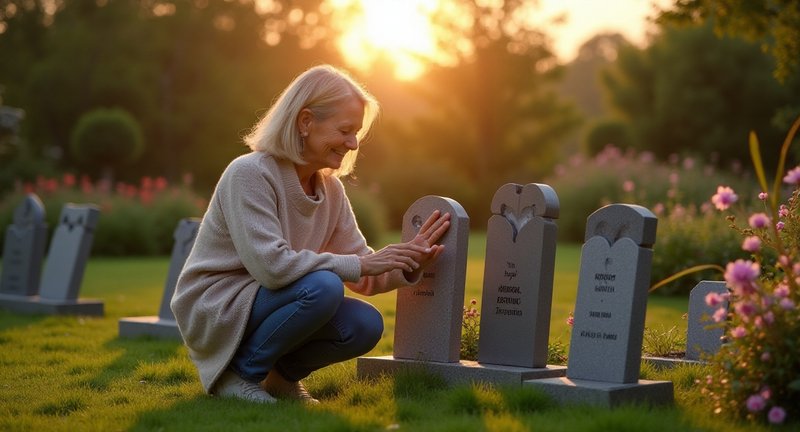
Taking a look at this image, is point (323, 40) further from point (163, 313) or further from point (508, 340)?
point (508, 340)

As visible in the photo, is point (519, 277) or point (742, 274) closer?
point (742, 274)

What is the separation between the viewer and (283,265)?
4.94m

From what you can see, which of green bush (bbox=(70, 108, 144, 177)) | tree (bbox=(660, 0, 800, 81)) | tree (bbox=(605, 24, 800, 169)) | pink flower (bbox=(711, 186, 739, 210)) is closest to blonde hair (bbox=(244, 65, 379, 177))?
pink flower (bbox=(711, 186, 739, 210))

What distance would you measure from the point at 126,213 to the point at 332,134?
691 inches

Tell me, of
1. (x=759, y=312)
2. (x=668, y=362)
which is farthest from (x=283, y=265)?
(x=668, y=362)

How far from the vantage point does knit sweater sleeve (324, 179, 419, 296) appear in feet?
18.3

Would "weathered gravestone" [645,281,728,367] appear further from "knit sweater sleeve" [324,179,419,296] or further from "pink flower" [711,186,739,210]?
"pink flower" [711,186,739,210]

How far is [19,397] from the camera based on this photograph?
551cm

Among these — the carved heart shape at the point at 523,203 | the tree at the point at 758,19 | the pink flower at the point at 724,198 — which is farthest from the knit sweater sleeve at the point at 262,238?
the tree at the point at 758,19

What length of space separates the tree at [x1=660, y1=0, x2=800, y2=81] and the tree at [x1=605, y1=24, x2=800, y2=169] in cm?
1898

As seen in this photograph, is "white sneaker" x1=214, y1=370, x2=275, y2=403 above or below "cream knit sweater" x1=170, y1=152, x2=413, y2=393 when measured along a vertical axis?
below

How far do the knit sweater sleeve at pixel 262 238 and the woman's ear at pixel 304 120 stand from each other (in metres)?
0.32

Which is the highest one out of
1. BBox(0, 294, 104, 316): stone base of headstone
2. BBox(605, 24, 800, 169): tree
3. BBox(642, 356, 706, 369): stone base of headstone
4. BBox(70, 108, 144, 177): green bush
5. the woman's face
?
BBox(605, 24, 800, 169): tree

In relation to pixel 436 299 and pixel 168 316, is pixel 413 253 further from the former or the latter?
pixel 168 316
